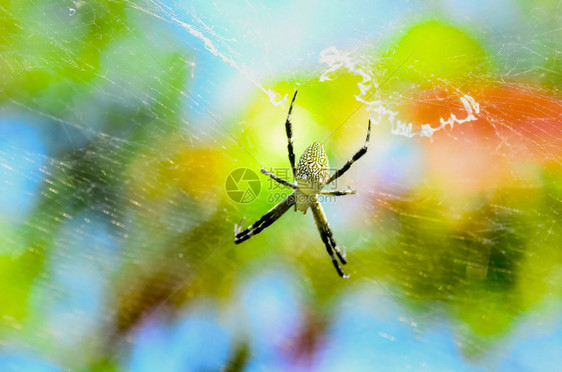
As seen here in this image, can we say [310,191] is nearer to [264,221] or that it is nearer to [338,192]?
[338,192]

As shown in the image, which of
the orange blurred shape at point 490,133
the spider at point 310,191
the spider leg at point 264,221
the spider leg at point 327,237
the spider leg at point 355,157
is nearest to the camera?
the spider at point 310,191

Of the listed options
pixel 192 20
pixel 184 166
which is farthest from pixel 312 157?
pixel 192 20

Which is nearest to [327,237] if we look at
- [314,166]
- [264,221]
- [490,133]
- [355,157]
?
[264,221]

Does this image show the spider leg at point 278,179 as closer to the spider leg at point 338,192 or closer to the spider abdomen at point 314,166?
the spider abdomen at point 314,166

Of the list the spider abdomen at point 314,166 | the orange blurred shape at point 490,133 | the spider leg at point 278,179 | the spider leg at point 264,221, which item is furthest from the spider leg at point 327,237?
the orange blurred shape at point 490,133

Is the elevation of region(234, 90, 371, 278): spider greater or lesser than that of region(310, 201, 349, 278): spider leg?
greater

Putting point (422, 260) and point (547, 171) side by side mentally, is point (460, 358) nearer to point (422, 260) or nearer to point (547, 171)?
point (422, 260)

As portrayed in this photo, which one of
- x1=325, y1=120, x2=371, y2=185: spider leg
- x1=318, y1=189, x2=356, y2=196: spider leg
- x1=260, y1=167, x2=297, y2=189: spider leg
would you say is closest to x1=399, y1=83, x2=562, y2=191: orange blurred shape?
x1=325, y1=120, x2=371, y2=185: spider leg

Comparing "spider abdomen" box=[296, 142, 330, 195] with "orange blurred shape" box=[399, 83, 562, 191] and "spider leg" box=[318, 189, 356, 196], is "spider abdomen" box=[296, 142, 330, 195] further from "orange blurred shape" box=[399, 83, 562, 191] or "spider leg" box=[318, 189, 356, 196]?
"orange blurred shape" box=[399, 83, 562, 191]
